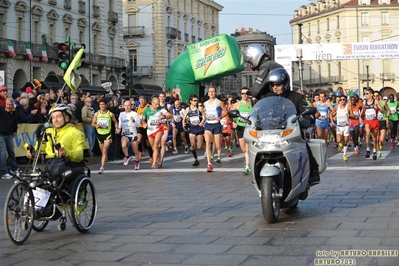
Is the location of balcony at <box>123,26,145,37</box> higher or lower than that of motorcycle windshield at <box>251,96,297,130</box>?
higher

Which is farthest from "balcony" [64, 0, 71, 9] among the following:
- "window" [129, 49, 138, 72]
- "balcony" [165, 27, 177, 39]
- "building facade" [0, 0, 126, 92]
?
"balcony" [165, 27, 177, 39]

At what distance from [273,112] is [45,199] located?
271 centimetres

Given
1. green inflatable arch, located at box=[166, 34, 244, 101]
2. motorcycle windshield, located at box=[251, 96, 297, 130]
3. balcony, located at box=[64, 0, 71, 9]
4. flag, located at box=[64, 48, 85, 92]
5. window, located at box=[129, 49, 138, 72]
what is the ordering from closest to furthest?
motorcycle windshield, located at box=[251, 96, 297, 130] < flag, located at box=[64, 48, 85, 92] < green inflatable arch, located at box=[166, 34, 244, 101] < balcony, located at box=[64, 0, 71, 9] < window, located at box=[129, 49, 138, 72]

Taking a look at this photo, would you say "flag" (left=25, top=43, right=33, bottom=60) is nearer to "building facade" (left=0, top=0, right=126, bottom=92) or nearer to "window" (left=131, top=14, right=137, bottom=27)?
"building facade" (left=0, top=0, right=126, bottom=92)

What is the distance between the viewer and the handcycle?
22.8 ft

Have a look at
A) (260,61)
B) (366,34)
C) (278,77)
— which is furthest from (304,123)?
(366,34)

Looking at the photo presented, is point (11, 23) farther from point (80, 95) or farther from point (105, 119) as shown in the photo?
point (105, 119)

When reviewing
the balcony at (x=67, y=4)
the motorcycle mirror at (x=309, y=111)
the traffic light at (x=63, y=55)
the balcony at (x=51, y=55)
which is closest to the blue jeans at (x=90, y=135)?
the traffic light at (x=63, y=55)

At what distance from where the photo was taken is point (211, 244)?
6.74 metres

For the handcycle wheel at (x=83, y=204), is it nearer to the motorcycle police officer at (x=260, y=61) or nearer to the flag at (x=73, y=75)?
the motorcycle police officer at (x=260, y=61)

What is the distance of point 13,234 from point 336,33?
97.7 metres

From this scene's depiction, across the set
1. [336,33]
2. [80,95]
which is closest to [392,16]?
[336,33]

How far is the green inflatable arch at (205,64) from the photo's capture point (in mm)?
32469

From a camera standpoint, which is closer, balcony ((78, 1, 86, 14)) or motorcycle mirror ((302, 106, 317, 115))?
motorcycle mirror ((302, 106, 317, 115))
